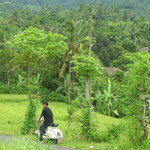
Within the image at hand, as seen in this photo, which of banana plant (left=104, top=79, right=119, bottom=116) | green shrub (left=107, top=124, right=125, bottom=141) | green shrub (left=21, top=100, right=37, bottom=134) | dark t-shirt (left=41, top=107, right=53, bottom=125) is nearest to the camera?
dark t-shirt (left=41, top=107, right=53, bottom=125)

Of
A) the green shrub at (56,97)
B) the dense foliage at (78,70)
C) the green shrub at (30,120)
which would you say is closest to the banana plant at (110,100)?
the dense foliage at (78,70)

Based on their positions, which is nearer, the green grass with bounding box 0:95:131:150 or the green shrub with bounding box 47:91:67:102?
the green grass with bounding box 0:95:131:150

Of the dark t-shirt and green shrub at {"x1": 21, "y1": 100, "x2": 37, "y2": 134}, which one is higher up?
the dark t-shirt

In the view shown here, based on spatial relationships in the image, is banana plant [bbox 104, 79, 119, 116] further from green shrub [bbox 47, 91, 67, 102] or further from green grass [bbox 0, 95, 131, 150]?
green shrub [bbox 47, 91, 67, 102]

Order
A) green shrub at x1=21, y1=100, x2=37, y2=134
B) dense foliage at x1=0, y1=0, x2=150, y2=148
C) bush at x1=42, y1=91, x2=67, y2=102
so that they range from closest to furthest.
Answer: dense foliage at x1=0, y1=0, x2=150, y2=148, green shrub at x1=21, y1=100, x2=37, y2=134, bush at x1=42, y1=91, x2=67, y2=102

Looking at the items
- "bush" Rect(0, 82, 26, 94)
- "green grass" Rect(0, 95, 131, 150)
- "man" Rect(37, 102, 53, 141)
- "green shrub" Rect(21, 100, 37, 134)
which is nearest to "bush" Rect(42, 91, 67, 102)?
"green grass" Rect(0, 95, 131, 150)

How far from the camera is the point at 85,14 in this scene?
270 feet

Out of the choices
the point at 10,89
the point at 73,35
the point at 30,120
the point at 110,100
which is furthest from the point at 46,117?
the point at 10,89

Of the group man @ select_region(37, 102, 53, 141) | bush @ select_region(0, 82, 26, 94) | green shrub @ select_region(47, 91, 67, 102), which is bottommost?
green shrub @ select_region(47, 91, 67, 102)

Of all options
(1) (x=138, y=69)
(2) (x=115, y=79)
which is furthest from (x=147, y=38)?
(1) (x=138, y=69)

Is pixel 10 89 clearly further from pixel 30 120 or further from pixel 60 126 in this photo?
pixel 30 120

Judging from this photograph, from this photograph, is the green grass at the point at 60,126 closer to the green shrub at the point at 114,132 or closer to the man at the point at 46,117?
the green shrub at the point at 114,132

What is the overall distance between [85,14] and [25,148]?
7925 cm

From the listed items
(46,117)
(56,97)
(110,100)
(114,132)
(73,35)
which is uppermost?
(73,35)
